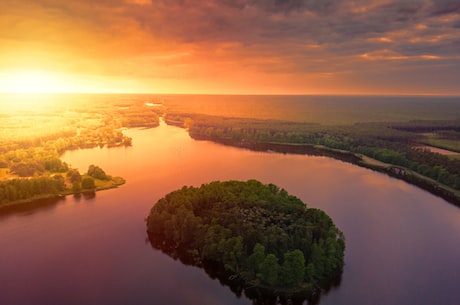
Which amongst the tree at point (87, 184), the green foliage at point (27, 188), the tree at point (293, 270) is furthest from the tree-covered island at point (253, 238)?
the green foliage at point (27, 188)

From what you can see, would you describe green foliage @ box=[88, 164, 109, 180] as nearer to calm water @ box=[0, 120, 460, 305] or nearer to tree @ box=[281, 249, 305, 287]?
calm water @ box=[0, 120, 460, 305]

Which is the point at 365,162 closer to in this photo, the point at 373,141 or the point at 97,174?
the point at 373,141

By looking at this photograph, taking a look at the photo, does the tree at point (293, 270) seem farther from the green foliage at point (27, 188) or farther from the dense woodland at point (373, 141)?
the dense woodland at point (373, 141)

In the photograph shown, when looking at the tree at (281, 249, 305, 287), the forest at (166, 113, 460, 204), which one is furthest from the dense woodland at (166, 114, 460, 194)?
the tree at (281, 249, 305, 287)

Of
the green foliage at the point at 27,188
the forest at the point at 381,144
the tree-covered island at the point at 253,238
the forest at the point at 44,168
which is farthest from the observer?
the forest at the point at 381,144

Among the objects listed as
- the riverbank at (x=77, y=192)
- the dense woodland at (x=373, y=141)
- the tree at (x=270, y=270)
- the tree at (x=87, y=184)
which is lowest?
the riverbank at (x=77, y=192)

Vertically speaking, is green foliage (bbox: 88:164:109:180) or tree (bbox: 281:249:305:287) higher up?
tree (bbox: 281:249:305:287)

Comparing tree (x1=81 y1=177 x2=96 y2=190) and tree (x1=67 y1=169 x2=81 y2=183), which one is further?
tree (x1=67 y1=169 x2=81 y2=183)

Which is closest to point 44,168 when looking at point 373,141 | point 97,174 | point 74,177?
point 74,177
